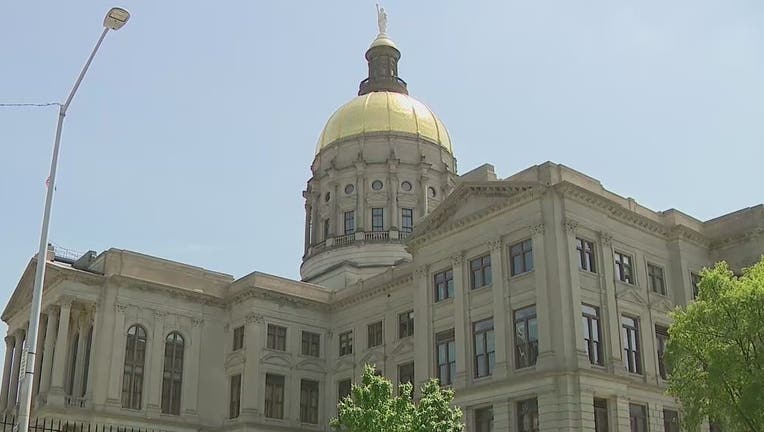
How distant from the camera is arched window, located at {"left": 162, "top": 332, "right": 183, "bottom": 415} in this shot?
5172cm

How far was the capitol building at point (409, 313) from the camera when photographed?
3872 cm

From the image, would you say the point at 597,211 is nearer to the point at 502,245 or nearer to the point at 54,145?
the point at 502,245

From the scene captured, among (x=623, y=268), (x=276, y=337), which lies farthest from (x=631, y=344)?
(x=276, y=337)

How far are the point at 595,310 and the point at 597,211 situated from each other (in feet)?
15.9

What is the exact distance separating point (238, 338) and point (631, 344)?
2518 centimetres

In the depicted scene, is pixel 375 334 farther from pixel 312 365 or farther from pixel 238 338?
pixel 238 338

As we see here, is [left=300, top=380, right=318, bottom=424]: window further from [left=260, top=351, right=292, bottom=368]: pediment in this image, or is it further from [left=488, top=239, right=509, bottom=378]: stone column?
[left=488, top=239, right=509, bottom=378]: stone column

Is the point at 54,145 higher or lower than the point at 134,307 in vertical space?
lower

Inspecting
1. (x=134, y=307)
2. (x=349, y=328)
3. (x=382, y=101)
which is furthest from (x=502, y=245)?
(x=382, y=101)

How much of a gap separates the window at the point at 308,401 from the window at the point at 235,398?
161 inches

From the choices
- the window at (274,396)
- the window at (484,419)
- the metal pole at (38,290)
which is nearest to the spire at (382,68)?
the window at (274,396)

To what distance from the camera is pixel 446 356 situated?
1718 inches

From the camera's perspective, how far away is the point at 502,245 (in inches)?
1630

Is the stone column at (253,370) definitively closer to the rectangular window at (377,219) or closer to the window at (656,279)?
the rectangular window at (377,219)
